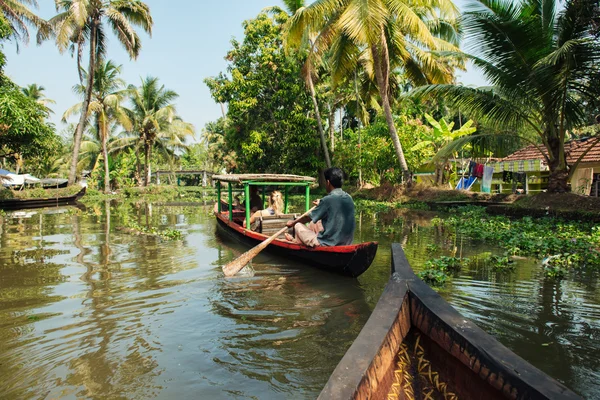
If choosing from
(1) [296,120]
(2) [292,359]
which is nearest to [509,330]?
(2) [292,359]

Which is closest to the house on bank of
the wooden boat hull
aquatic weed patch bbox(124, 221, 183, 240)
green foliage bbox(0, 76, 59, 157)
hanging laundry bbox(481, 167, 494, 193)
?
hanging laundry bbox(481, 167, 494, 193)

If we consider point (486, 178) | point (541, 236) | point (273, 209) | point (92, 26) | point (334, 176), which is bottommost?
point (541, 236)

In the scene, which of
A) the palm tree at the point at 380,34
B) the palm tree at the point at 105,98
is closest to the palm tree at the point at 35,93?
the palm tree at the point at 105,98

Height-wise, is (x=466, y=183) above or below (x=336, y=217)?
above

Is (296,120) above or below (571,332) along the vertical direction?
above

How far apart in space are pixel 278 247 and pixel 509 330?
13.0ft

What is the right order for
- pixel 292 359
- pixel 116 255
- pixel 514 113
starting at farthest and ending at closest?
1. pixel 514 113
2. pixel 116 255
3. pixel 292 359

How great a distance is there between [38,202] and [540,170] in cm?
2593

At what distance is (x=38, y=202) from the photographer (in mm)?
21625

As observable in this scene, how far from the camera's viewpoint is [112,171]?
34125mm

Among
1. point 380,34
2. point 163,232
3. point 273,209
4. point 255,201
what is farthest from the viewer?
point 380,34

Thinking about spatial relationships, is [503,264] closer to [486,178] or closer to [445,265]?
[445,265]

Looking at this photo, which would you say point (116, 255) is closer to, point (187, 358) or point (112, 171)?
point (187, 358)

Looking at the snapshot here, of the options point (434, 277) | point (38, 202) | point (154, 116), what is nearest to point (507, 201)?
point (434, 277)
